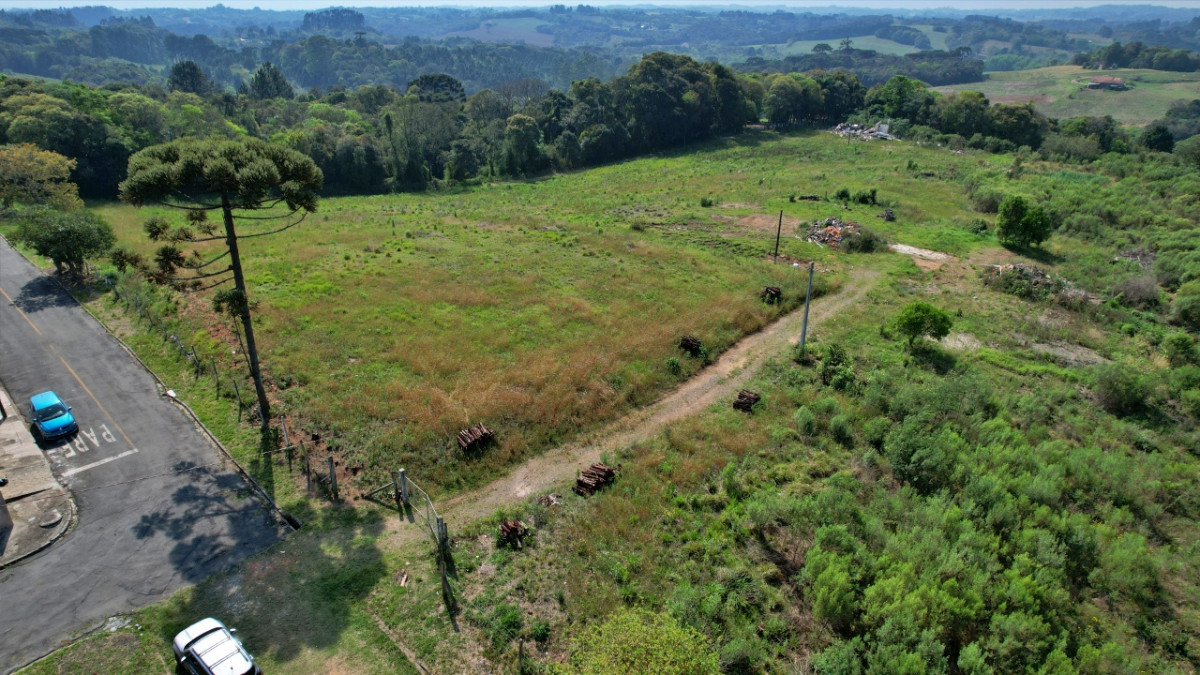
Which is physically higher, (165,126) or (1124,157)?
(165,126)

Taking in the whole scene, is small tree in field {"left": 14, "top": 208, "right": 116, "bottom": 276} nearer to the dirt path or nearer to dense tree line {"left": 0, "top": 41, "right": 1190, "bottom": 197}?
the dirt path

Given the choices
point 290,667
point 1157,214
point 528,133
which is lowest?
point 290,667

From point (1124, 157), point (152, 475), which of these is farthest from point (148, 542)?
point (1124, 157)

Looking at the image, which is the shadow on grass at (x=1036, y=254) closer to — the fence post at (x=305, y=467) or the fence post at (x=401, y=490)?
the fence post at (x=401, y=490)

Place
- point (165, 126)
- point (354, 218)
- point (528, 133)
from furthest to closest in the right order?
point (528, 133) → point (165, 126) → point (354, 218)

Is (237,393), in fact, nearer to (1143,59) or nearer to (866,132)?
(866,132)

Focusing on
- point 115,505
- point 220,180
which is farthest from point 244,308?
point 115,505

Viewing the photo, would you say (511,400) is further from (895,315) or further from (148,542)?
(895,315)

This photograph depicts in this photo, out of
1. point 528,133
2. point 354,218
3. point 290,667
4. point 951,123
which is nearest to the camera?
point 290,667

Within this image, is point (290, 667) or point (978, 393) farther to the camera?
point (978, 393)
